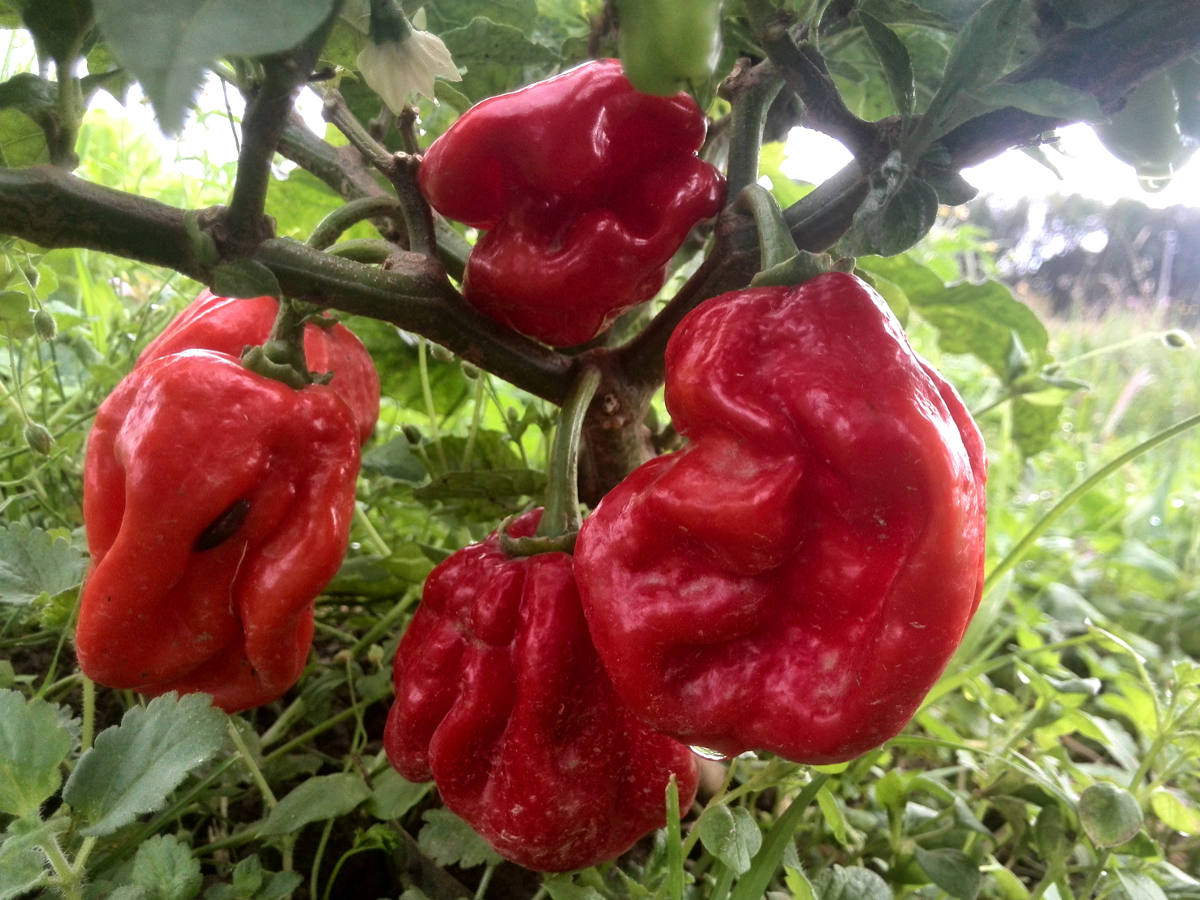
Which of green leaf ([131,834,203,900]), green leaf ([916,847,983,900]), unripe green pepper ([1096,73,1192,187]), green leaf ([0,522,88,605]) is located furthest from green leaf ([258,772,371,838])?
unripe green pepper ([1096,73,1192,187])

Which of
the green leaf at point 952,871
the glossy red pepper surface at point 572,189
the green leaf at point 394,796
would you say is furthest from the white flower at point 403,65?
the green leaf at point 952,871

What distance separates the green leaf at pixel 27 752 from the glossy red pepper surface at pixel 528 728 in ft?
0.80

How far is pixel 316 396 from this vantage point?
682 mm

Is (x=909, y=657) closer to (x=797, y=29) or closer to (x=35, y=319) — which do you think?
(x=797, y=29)

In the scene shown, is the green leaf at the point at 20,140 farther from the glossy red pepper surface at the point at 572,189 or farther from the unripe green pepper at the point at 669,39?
the unripe green pepper at the point at 669,39

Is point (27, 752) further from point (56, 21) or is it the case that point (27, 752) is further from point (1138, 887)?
point (1138, 887)

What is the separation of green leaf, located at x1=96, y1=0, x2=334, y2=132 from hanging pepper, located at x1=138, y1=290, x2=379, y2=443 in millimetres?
443

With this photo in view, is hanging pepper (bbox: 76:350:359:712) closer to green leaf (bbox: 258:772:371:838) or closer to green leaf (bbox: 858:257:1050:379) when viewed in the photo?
green leaf (bbox: 258:772:371:838)

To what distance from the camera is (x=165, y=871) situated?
0.56 metres

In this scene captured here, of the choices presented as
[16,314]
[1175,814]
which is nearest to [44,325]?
[16,314]

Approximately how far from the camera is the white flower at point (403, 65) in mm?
533

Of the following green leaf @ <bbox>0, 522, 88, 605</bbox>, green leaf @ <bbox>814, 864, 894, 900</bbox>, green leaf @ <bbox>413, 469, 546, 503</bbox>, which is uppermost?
green leaf @ <bbox>413, 469, 546, 503</bbox>

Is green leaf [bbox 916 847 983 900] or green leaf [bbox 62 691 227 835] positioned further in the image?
green leaf [bbox 916 847 983 900]

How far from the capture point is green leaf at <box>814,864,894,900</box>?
676 millimetres
